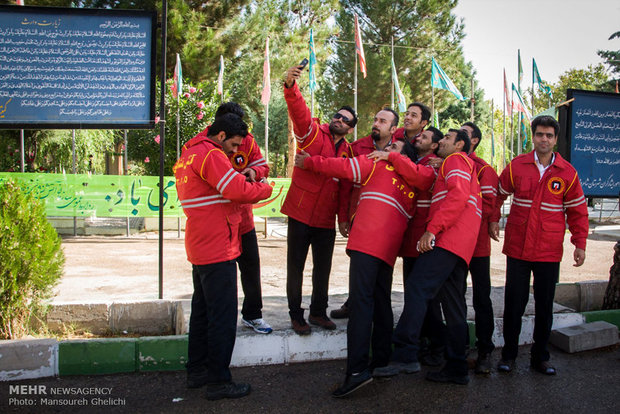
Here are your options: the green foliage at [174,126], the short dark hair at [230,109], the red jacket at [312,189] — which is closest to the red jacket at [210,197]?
the short dark hair at [230,109]

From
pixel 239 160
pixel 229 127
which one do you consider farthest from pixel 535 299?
pixel 229 127

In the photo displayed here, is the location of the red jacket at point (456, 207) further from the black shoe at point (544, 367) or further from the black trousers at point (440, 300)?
the black shoe at point (544, 367)

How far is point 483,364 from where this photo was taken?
418 cm

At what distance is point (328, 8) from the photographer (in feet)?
88.0

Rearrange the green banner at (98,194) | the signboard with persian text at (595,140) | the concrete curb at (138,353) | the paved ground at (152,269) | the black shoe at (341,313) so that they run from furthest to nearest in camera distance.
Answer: the green banner at (98,194), the paved ground at (152,269), the signboard with persian text at (595,140), the black shoe at (341,313), the concrete curb at (138,353)

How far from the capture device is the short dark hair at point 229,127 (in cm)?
371

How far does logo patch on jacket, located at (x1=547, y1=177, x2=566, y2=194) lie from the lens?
163 inches

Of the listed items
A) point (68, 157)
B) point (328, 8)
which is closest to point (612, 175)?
point (68, 157)

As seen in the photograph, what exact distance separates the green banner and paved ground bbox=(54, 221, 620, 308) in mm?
731

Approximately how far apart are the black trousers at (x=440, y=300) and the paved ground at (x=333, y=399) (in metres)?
0.28

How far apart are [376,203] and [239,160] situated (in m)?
1.26

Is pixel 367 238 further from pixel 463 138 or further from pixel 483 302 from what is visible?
pixel 483 302

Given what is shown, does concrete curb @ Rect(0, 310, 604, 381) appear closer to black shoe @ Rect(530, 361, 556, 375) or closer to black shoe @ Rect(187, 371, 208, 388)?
black shoe @ Rect(187, 371, 208, 388)

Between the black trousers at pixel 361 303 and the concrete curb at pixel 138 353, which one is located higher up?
the black trousers at pixel 361 303
